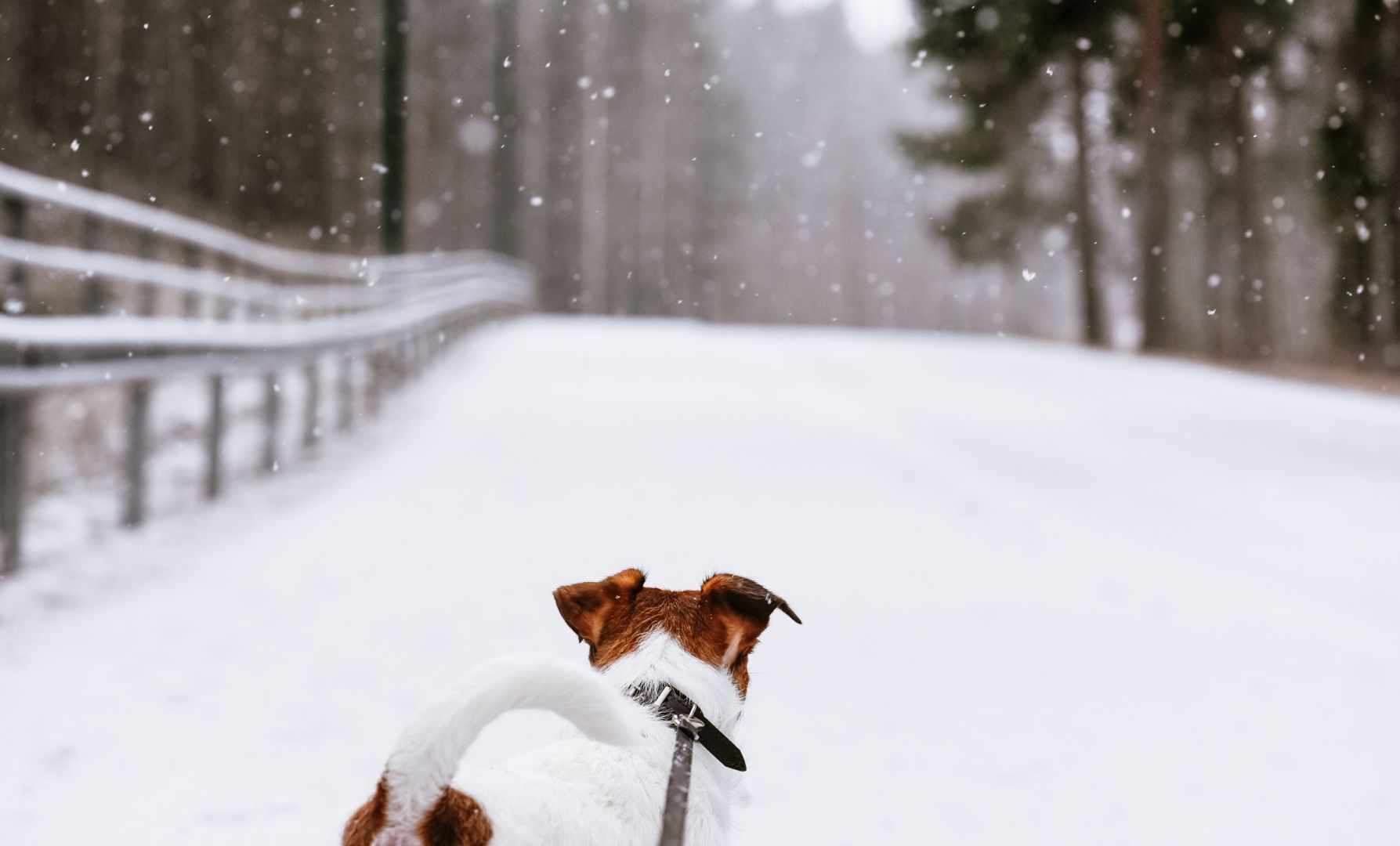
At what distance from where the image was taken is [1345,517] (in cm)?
774

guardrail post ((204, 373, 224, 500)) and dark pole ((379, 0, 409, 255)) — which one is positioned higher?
dark pole ((379, 0, 409, 255))

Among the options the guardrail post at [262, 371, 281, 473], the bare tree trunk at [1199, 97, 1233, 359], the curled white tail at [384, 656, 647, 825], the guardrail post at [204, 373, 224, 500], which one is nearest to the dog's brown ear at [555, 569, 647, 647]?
the curled white tail at [384, 656, 647, 825]

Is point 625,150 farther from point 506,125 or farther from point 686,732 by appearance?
point 686,732

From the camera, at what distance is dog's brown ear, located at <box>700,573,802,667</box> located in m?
2.24

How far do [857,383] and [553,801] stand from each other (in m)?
13.4

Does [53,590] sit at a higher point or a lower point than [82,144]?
lower

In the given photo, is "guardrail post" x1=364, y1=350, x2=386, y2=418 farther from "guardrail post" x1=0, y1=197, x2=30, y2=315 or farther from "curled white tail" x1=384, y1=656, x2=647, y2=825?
"curled white tail" x1=384, y1=656, x2=647, y2=825

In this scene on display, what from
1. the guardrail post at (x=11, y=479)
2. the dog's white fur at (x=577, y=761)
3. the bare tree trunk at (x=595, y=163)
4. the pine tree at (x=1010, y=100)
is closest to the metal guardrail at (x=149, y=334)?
the guardrail post at (x=11, y=479)

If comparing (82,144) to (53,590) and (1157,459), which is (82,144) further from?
(1157,459)

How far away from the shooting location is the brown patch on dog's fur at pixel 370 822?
1.68 meters

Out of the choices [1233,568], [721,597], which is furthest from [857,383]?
[721,597]

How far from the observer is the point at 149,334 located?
6035 millimetres

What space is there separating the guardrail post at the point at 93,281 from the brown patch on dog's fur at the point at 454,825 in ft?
16.9

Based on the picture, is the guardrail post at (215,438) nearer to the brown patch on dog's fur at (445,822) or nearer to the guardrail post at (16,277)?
the guardrail post at (16,277)
